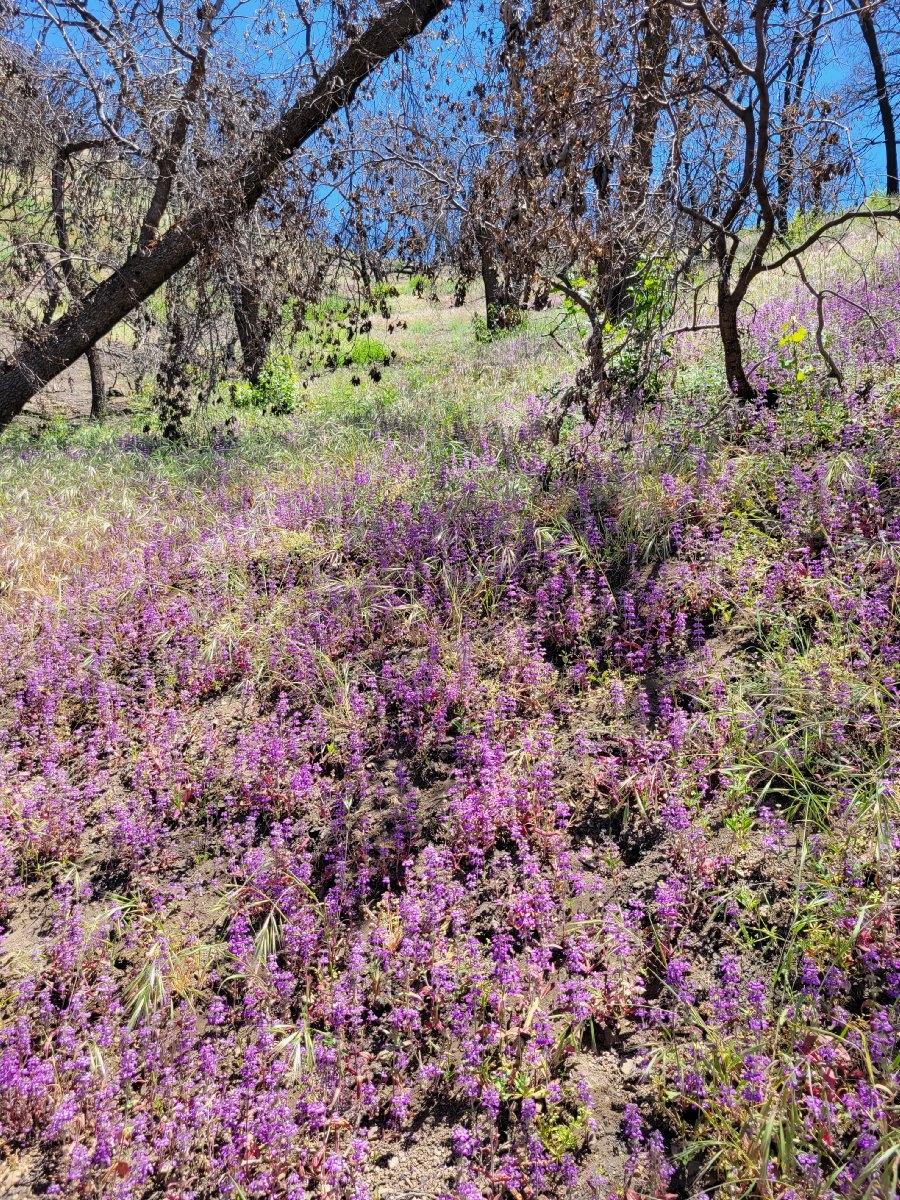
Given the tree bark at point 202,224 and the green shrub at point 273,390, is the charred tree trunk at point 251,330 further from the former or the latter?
the tree bark at point 202,224

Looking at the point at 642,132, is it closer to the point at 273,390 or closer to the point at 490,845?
the point at 490,845

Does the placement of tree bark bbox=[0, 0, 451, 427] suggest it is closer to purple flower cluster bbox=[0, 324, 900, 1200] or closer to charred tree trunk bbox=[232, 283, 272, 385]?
charred tree trunk bbox=[232, 283, 272, 385]

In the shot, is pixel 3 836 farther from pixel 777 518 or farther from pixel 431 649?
pixel 777 518

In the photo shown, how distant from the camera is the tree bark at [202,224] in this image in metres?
7.77

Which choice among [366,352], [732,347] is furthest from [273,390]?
[732,347]

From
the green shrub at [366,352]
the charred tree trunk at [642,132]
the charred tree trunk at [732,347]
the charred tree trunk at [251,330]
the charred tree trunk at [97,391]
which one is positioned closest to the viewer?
the charred tree trunk at [642,132]

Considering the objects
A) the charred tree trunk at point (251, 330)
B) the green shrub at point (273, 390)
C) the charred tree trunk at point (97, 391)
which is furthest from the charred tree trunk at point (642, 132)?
the charred tree trunk at point (97, 391)

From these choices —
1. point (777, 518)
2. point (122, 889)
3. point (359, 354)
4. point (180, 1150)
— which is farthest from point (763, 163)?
point (359, 354)

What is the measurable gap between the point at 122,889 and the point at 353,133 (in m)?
6.30

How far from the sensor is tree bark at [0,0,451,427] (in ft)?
25.5

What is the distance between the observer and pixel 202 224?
29.1ft

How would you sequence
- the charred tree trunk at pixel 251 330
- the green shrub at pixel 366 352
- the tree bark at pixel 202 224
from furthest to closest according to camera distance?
the green shrub at pixel 366 352 → the charred tree trunk at pixel 251 330 → the tree bark at pixel 202 224

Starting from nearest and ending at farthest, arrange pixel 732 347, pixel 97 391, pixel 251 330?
pixel 732 347 < pixel 251 330 < pixel 97 391

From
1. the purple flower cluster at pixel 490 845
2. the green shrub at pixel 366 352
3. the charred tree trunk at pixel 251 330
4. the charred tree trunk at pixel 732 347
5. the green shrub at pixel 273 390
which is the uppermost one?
the green shrub at pixel 366 352
